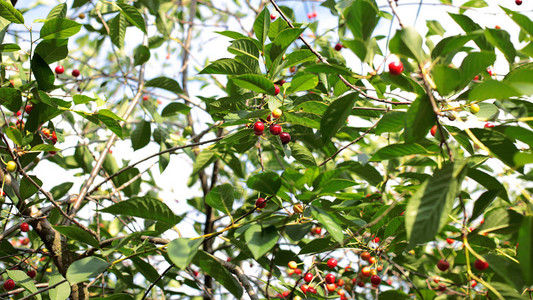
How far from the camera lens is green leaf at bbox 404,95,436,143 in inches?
36.9

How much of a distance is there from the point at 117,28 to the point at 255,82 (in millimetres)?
1618

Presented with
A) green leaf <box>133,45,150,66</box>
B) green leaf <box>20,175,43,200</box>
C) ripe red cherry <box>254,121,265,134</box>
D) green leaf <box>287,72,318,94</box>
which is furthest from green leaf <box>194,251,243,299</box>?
green leaf <box>133,45,150,66</box>

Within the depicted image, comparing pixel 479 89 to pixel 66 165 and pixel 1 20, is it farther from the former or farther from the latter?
pixel 66 165

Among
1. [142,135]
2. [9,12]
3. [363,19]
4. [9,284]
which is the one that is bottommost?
[9,284]

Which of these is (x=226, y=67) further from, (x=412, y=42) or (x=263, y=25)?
(x=412, y=42)

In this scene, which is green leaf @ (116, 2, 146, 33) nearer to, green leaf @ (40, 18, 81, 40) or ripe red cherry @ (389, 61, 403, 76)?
green leaf @ (40, 18, 81, 40)

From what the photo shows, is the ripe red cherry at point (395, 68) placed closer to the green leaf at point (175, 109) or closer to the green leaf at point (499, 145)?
the green leaf at point (499, 145)

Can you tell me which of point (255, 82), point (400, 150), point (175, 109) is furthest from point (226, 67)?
point (175, 109)

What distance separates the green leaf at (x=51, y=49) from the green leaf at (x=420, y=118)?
1.39 meters

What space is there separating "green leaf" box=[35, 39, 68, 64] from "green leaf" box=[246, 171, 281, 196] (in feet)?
3.52

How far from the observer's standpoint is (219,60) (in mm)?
1367

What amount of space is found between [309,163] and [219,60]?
1.79ft

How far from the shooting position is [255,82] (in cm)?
124

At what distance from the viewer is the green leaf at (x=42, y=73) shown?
59.7 inches
